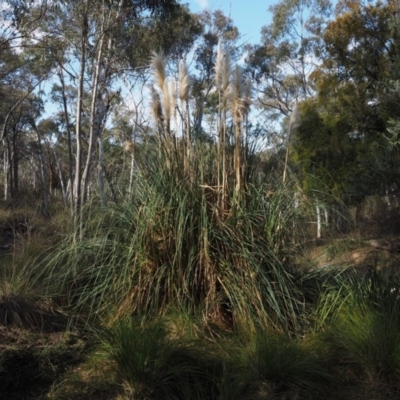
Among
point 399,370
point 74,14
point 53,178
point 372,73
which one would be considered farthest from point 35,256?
point 53,178

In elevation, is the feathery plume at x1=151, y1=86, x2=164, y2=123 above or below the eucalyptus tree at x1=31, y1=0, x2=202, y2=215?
below

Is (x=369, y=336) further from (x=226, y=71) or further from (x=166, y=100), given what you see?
(x=166, y=100)

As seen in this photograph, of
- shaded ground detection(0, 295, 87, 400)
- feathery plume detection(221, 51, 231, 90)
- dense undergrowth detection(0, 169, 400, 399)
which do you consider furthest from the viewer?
feathery plume detection(221, 51, 231, 90)

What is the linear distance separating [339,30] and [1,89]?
14.6 metres

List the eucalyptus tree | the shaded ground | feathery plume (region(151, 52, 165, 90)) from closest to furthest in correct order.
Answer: the shaded ground, feathery plume (region(151, 52, 165, 90)), the eucalyptus tree

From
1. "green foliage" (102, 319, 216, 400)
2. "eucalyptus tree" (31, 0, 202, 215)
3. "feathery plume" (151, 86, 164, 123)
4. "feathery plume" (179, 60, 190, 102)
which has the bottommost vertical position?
"green foliage" (102, 319, 216, 400)

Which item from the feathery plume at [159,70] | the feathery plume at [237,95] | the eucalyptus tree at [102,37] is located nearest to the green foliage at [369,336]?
the feathery plume at [237,95]

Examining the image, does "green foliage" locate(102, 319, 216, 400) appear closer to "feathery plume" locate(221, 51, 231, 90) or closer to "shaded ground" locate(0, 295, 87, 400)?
"shaded ground" locate(0, 295, 87, 400)

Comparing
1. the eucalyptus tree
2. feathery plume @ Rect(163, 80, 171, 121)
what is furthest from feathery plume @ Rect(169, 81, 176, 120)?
the eucalyptus tree

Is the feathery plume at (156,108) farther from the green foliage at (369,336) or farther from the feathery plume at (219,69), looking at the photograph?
the green foliage at (369,336)

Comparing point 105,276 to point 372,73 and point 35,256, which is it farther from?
point 372,73

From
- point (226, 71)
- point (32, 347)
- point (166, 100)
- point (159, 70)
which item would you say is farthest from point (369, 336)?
point (159, 70)

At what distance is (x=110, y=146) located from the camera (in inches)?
300

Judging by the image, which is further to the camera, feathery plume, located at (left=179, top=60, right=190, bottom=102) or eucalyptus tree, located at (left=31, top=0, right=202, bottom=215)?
eucalyptus tree, located at (left=31, top=0, right=202, bottom=215)
